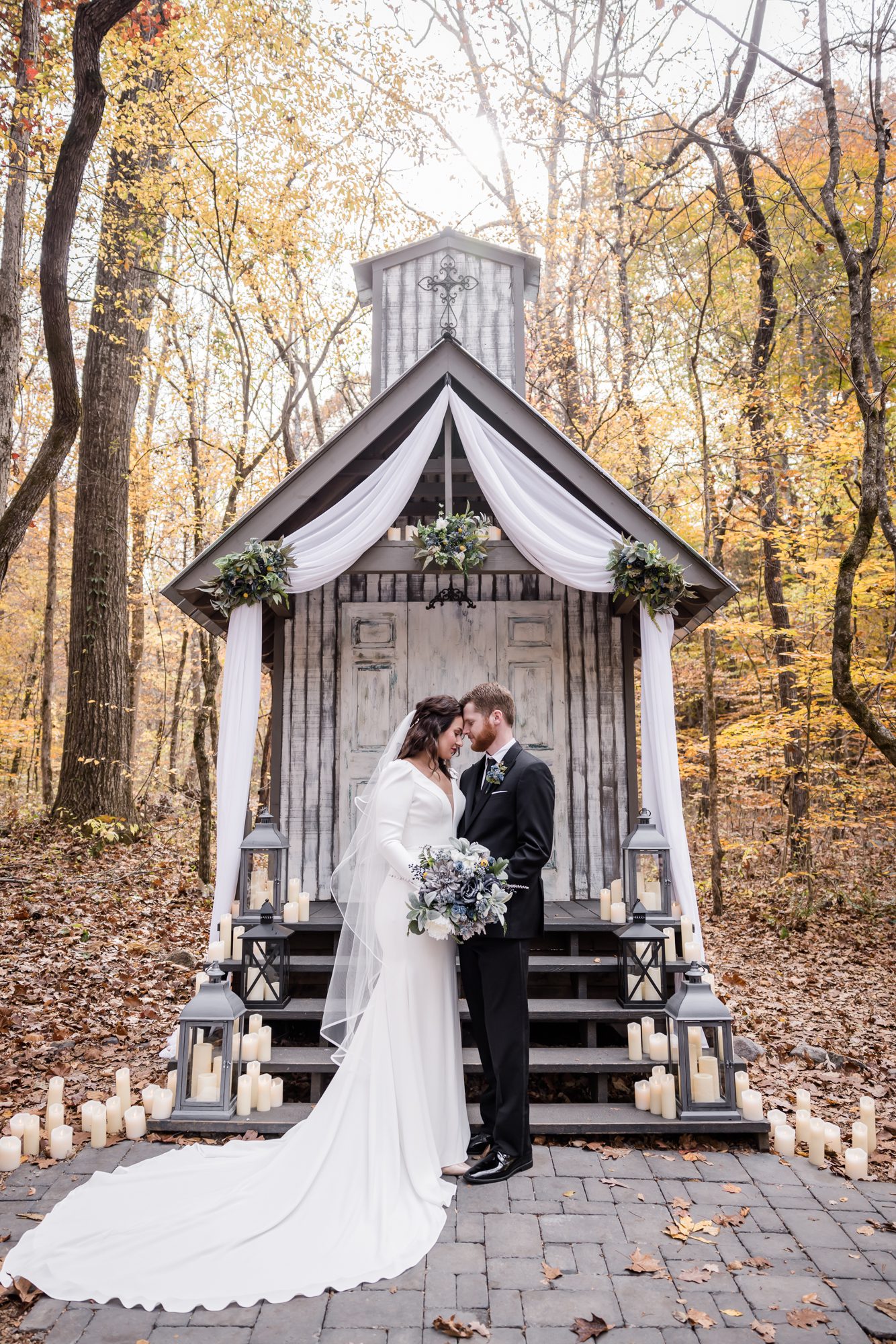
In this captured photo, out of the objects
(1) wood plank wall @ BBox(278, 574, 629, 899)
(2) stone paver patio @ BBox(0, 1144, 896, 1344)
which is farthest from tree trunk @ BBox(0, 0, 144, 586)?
(2) stone paver patio @ BBox(0, 1144, 896, 1344)

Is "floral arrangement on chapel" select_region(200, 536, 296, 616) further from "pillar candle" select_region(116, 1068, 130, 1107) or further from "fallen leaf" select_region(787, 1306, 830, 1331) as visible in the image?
"fallen leaf" select_region(787, 1306, 830, 1331)

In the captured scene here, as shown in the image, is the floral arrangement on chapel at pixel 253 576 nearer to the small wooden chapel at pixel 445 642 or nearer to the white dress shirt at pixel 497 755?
the small wooden chapel at pixel 445 642

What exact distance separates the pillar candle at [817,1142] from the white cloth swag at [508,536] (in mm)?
1866

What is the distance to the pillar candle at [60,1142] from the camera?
14.9ft

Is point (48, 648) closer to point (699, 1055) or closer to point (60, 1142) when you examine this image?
point (60, 1142)

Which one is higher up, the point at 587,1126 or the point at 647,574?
the point at 647,574

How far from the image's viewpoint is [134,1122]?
4.79 meters

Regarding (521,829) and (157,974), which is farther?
(157,974)

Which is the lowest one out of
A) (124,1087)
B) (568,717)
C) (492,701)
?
(124,1087)

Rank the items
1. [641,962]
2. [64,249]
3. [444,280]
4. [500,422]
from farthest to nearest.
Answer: [444,280] → [500,422] → [64,249] → [641,962]

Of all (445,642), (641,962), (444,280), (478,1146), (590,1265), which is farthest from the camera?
(444,280)

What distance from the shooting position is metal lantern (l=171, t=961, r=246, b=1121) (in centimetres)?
491

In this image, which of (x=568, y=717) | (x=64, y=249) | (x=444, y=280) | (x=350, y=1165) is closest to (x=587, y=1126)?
(x=350, y=1165)

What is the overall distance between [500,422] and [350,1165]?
5536mm
